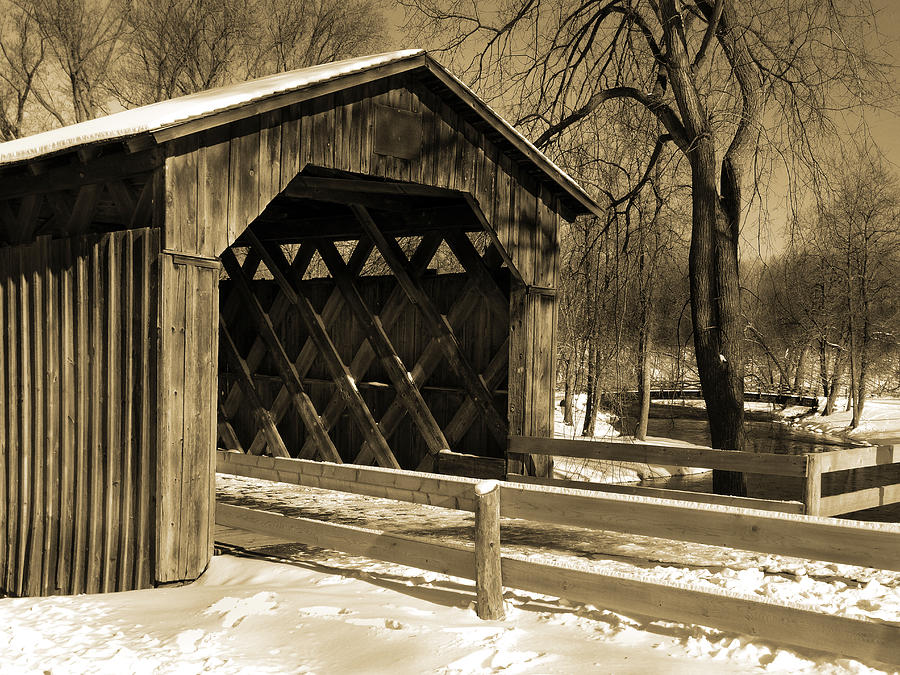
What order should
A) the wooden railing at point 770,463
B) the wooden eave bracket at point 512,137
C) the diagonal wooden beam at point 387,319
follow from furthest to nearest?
the diagonal wooden beam at point 387,319 → the wooden eave bracket at point 512,137 → the wooden railing at point 770,463

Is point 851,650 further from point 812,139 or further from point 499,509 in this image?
point 812,139

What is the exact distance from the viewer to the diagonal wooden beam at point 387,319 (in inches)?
412

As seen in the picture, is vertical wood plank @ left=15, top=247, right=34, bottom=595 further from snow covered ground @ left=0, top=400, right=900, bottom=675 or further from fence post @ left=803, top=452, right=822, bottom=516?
fence post @ left=803, top=452, right=822, bottom=516

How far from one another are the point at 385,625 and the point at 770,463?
11.9 feet

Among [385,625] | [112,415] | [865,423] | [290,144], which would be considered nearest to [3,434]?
[112,415]

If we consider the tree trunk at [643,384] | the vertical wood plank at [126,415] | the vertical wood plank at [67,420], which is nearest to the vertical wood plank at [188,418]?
the vertical wood plank at [126,415]

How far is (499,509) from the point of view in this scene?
547 centimetres

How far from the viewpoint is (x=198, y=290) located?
20.8 feet

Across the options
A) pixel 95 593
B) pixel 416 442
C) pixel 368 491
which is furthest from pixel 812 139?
pixel 95 593

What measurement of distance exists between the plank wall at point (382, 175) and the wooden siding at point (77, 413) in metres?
0.49

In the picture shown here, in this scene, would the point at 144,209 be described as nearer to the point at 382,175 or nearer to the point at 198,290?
the point at 198,290

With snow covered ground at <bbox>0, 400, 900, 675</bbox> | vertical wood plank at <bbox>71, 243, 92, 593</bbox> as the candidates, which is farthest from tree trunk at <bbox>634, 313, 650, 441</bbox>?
vertical wood plank at <bbox>71, 243, 92, 593</bbox>

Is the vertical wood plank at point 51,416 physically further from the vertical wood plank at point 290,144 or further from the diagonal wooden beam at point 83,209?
the vertical wood plank at point 290,144

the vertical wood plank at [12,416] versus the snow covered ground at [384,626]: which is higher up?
the vertical wood plank at [12,416]
